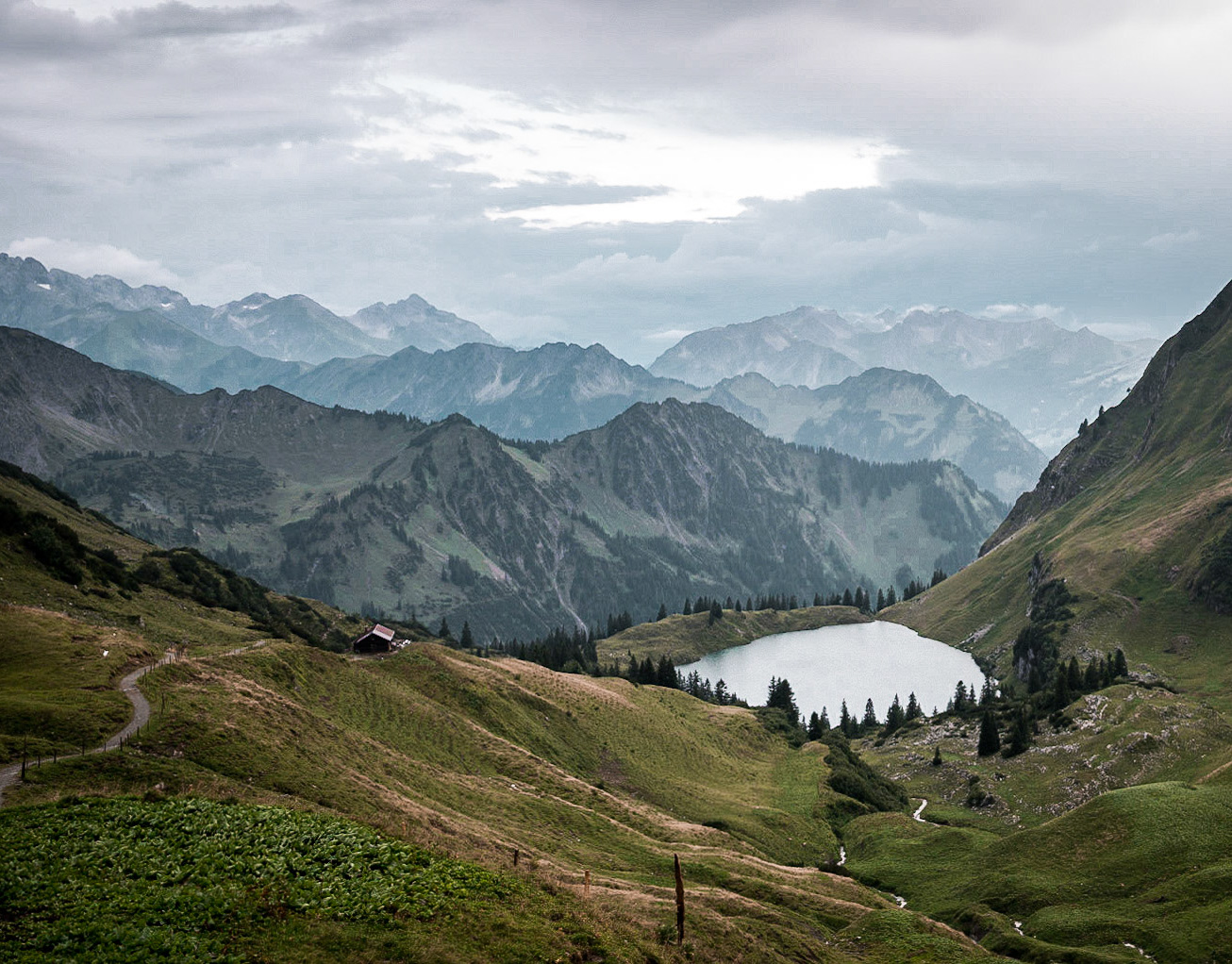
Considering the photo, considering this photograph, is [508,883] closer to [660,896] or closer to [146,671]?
[660,896]

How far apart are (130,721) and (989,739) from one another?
13164 cm

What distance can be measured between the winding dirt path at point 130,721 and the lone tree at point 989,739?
126m

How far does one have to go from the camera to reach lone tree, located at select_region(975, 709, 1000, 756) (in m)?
141

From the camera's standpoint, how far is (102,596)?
9619 centimetres

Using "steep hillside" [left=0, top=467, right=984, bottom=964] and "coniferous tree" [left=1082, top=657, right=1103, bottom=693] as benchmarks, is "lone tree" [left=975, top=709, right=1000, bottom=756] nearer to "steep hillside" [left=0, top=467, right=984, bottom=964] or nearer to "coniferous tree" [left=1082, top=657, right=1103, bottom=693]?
"coniferous tree" [left=1082, top=657, right=1103, bottom=693]

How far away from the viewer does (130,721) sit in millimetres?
51500

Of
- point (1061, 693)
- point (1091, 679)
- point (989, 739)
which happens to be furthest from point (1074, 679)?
point (989, 739)

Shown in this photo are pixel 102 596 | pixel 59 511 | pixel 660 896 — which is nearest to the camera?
pixel 660 896

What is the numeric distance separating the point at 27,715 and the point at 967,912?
72207 mm

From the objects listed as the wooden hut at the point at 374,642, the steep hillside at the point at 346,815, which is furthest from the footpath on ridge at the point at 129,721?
the wooden hut at the point at 374,642

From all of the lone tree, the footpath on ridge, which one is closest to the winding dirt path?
the footpath on ridge

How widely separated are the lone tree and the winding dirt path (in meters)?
126

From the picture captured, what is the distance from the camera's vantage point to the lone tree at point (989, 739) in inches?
5561

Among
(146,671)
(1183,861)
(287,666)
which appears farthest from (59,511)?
(1183,861)
